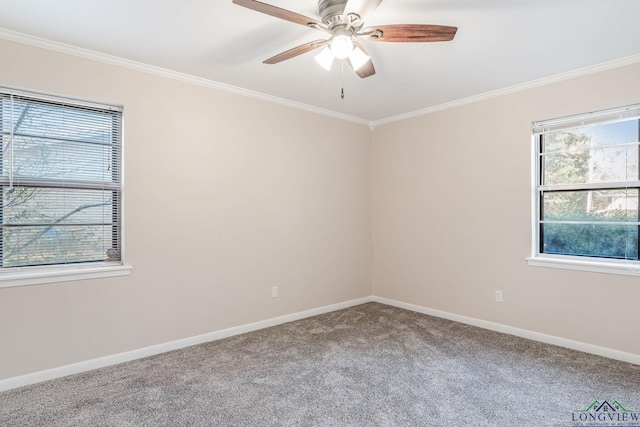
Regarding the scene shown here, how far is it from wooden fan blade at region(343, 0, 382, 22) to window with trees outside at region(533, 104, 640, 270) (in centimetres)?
243

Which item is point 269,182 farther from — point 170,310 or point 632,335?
point 632,335

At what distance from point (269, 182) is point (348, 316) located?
5.90 feet

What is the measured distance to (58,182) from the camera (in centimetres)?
277

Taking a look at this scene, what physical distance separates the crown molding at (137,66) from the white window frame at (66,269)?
0.34m

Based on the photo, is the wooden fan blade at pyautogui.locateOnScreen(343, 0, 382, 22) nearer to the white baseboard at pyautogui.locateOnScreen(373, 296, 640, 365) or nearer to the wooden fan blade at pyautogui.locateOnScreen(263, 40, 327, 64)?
the wooden fan blade at pyautogui.locateOnScreen(263, 40, 327, 64)

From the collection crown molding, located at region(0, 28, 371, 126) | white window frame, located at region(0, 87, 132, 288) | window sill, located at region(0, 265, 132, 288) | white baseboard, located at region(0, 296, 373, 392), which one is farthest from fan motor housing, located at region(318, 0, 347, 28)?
white baseboard, located at region(0, 296, 373, 392)

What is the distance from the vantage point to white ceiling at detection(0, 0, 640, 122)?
7.20ft

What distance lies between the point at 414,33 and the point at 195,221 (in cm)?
241

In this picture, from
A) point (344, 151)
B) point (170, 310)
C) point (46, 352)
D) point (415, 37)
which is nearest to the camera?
point (415, 37)

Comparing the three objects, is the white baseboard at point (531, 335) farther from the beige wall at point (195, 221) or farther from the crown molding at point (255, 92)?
the crown molding at point (255, 92)

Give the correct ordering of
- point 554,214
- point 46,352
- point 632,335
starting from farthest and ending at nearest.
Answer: point 554,214 < point 632,335 < point 46,352

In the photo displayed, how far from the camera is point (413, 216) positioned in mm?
4488

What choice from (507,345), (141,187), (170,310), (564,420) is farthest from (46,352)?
(507,345)

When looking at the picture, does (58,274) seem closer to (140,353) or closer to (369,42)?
(140,353)
